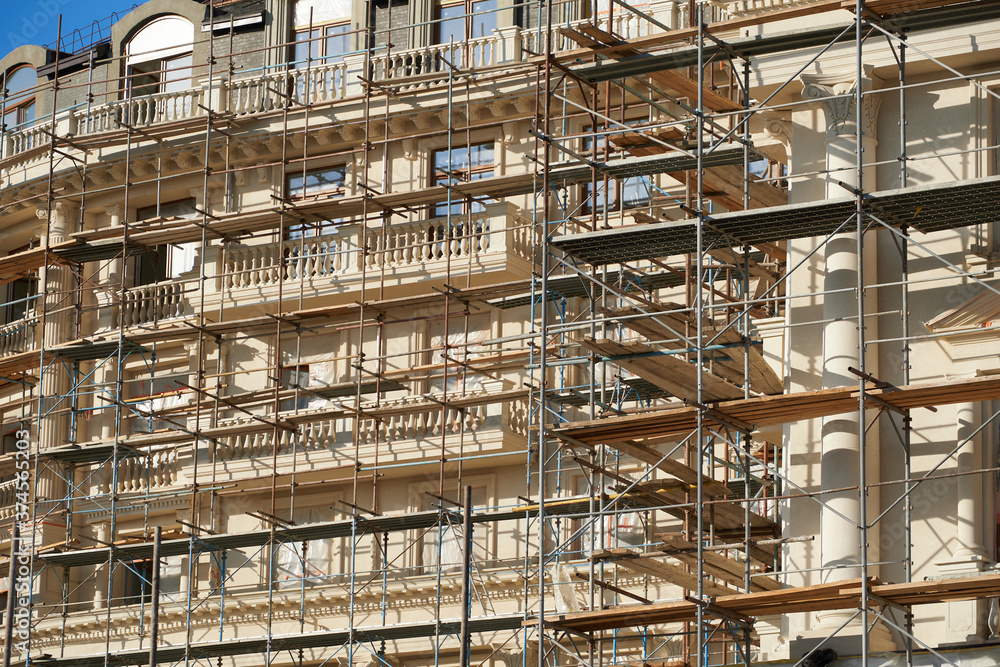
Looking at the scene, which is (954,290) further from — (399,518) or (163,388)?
(163,388)

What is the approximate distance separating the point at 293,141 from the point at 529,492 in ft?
33.7

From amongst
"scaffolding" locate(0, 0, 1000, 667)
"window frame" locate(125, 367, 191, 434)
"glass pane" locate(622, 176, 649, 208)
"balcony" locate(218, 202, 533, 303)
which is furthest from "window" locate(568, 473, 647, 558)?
"window frame" locate(125, 367, 191, 434)

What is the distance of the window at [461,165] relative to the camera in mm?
41250

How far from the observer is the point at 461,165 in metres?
41.8

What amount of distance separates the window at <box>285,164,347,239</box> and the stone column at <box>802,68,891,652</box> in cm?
1396

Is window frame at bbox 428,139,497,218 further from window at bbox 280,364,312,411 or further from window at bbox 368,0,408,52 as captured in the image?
window at bbox 280,364,312,411

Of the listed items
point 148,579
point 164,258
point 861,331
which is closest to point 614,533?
point 148,579

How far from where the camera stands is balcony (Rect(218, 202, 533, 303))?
39094 mm

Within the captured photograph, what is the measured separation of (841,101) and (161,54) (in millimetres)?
20971

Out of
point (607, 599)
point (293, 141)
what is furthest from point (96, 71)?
point (607, 599)

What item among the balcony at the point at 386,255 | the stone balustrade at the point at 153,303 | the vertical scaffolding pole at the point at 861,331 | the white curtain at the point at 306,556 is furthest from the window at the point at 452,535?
the vertical scaffolding pole at the point at 861,331

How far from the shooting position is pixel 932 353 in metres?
29.7

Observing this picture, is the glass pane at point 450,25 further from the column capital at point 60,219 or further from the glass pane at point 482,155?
the column capital at point 60,219

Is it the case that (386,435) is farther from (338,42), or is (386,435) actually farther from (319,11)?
(319,11)
